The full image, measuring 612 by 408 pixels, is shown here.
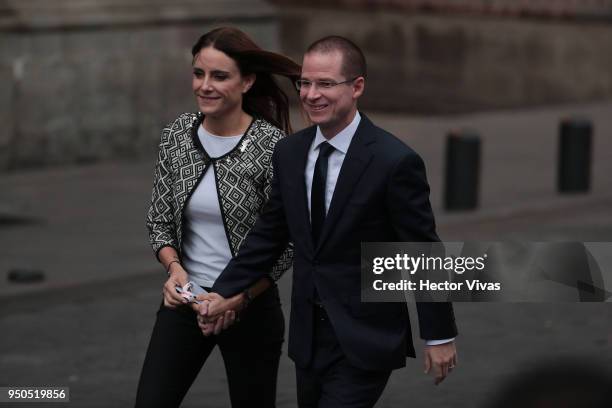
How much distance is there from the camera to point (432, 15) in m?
22.8

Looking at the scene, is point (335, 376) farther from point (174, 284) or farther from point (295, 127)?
point (295, 127)

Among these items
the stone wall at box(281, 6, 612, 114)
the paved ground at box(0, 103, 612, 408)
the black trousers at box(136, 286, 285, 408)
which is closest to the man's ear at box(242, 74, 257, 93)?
the black trousers at box(136, 286, 285, 408)

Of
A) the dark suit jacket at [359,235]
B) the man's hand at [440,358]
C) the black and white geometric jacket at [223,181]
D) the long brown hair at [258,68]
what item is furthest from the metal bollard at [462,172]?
the man's hand at [440,358]

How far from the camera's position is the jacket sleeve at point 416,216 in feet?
14.8

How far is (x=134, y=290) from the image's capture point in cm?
1014

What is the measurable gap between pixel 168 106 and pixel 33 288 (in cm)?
686

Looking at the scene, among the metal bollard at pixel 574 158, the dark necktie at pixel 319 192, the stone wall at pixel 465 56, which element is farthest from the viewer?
the stone wall at pixel 465 56

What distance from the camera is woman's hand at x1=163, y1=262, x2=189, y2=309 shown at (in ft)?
16.0

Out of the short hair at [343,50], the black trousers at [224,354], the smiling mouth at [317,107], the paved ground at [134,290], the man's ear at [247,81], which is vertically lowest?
the paved ground at [134,290]

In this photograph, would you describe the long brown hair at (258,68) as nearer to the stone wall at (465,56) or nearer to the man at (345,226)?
the man at (345,226)

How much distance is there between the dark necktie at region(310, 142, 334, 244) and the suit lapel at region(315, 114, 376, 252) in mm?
45

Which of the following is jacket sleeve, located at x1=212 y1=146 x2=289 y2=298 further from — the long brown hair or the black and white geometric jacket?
the long brown hair

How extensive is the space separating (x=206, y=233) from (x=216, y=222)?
5cm

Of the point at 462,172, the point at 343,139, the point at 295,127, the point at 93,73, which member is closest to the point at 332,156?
the point at 343,139
